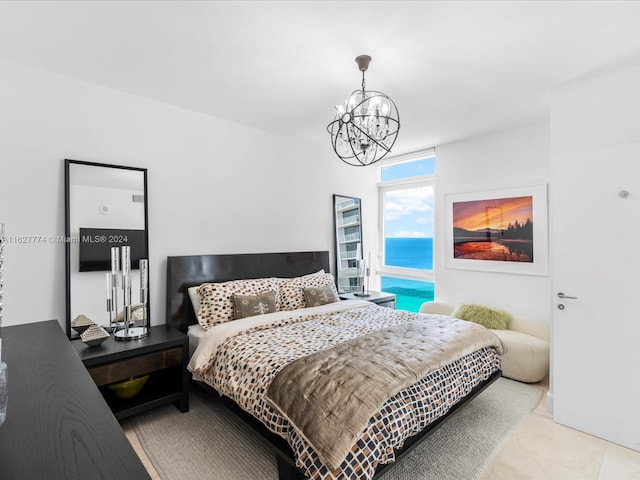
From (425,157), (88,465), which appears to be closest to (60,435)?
(88,465)

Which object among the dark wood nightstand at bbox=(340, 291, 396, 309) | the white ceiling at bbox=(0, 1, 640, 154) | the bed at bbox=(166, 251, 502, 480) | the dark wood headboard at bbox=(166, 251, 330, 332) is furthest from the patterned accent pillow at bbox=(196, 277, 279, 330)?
the white ceiling at bbox=(0, 1, 640, 154)

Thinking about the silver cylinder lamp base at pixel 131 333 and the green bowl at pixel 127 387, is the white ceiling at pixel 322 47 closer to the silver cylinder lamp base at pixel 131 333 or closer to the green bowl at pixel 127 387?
the silver cylinder lamp base at pixel 131 333

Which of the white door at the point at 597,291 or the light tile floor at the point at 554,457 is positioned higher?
the white door at the point at 597,291

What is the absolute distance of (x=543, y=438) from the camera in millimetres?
2326

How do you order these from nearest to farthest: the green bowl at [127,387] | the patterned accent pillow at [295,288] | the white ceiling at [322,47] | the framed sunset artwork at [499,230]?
the white ceiling at [322,47] < the green bowl at [127,387] < the patterned accent pillow at [295,288] < the framed sunset artwork at [499,230]

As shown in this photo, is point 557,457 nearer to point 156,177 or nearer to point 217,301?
point 217,301

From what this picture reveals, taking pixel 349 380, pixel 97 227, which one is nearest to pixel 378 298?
pixel 349 380

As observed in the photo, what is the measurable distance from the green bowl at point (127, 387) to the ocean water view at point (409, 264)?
3.64 meters

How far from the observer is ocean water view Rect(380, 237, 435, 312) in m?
4.66

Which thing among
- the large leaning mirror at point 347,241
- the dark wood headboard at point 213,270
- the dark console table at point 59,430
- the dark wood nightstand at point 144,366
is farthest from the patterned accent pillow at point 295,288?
the dark console table at point 59,430

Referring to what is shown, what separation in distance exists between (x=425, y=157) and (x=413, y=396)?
354 centimetres

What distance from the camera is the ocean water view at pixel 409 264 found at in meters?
4.66

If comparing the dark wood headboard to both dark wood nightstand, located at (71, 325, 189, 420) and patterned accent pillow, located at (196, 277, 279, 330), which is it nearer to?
patterned accent pillow, located at (196, 277, 279, 330)

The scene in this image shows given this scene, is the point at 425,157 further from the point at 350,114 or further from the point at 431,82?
the point at 350,114
